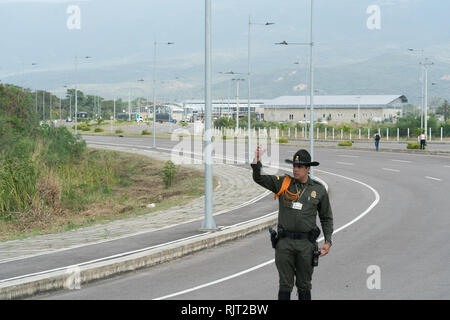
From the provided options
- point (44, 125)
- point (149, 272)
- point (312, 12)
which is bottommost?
point (149, 272)

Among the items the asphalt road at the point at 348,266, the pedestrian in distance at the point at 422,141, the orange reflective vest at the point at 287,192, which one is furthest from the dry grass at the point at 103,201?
the pedestrian in distance at the point at 422,141

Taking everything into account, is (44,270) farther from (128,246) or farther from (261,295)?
(261,295)

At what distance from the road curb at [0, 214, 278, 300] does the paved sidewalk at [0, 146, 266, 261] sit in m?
2.25

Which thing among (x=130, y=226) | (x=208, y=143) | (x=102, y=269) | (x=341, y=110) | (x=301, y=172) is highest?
(x=341, y=110)

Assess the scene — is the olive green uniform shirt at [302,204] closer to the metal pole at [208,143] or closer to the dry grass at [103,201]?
the metal pole at [208,143]

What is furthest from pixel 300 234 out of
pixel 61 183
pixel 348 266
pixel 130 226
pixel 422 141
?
pixel 422 141

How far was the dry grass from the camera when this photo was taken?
19547 millimetres

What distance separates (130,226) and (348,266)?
7021 millimetres

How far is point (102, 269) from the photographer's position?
11195mm

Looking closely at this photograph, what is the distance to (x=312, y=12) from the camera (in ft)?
103

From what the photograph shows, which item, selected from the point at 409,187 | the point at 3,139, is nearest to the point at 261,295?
the point at 409,187

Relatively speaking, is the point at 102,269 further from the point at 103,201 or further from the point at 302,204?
the point at 103,201

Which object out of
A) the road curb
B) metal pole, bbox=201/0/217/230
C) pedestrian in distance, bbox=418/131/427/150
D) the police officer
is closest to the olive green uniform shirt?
the police officer
